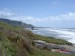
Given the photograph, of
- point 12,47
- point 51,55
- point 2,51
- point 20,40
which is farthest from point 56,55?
point 2,51

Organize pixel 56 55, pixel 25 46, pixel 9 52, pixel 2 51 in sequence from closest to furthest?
pixel 2 51
pixel 9 52
pixel 25 46
pixel 56 55

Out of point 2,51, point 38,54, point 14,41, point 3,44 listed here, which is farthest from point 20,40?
point 2,51

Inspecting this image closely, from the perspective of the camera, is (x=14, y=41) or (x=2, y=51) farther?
(x=14, y=41)

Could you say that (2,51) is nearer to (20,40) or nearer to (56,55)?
(20,40)

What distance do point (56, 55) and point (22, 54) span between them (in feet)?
11.0

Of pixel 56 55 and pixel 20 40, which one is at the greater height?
pixel 20 40

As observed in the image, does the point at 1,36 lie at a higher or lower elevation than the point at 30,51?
higher

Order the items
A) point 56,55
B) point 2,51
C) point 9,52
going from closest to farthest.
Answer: point 2,51
point 9,52
point 56,55

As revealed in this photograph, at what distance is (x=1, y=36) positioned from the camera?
1220 cm

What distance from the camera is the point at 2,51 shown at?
10.5 m

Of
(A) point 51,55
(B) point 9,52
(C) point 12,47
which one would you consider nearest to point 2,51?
(B) point 9,52

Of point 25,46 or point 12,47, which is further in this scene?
point 25,46

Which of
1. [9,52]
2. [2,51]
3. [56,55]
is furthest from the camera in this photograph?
[56,55]

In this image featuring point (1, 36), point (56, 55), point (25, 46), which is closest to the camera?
point (1, 36)
